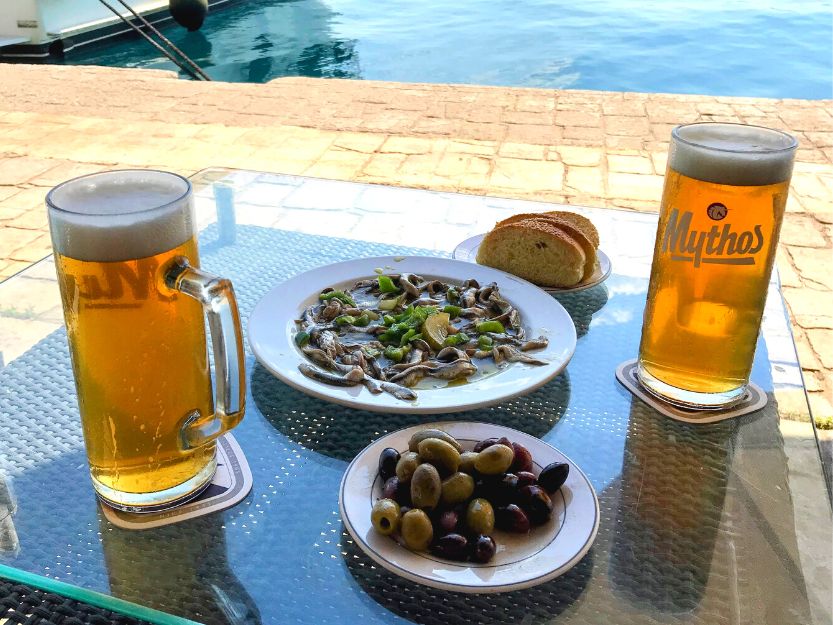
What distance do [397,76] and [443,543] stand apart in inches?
411

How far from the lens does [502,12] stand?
14.2 metres

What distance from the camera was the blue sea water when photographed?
10.3 meters

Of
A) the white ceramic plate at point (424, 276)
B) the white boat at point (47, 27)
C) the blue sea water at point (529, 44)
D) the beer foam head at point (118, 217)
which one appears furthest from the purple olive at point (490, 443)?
the white boat at point (47, 27)

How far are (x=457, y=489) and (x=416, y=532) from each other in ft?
0.22

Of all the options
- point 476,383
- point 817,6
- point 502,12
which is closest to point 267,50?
point 502,12

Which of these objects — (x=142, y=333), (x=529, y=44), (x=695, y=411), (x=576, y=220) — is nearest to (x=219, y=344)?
(x=142, y=333)

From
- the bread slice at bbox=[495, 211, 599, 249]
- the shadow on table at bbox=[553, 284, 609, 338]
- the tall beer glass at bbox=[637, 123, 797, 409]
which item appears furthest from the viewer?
the bread slice at bbox=[495, 211, 599, 249]

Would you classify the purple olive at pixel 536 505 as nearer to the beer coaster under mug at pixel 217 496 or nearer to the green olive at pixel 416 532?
the green olive at pixel 416 532

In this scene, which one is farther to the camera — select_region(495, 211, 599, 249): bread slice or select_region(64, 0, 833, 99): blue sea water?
select_region(64, 0, 833, 99): blue sea water

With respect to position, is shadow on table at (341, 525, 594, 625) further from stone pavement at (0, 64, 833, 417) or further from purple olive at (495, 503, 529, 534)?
stone pavement at (0, 64, 833, 417)

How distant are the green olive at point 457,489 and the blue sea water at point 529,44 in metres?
9.89

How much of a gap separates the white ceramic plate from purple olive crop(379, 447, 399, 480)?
129mm

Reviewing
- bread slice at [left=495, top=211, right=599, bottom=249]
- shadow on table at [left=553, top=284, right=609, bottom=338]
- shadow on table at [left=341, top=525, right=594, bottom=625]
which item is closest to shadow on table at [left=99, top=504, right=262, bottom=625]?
shadow on table at [left=341, top=525, right=594, bottom=625]

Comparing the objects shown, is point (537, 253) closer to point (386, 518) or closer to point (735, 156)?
point (735, 156)
